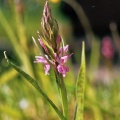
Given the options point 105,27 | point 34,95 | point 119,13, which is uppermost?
point 34,95

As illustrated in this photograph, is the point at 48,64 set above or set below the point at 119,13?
above

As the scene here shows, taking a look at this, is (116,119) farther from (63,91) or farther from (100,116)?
(63,91)

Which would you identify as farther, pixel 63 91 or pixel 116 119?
pixel 116 119

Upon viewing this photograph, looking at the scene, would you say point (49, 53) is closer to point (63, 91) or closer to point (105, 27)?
point (63, 91)

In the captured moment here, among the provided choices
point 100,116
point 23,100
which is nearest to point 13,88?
point 23,100

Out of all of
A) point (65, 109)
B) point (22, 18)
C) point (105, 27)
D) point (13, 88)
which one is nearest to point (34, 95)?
point (22, 18)

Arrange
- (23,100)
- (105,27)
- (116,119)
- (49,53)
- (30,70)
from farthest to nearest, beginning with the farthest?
(105,27)
(23,100)
(30,70)
(116,119)
(49,53)

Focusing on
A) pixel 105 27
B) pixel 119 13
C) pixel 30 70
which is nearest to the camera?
pixel 30 70

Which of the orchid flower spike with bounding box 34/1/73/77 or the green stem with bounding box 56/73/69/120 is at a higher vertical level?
the orchid flower spike with bounding box 34/1/73/77

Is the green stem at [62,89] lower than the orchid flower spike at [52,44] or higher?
lower
